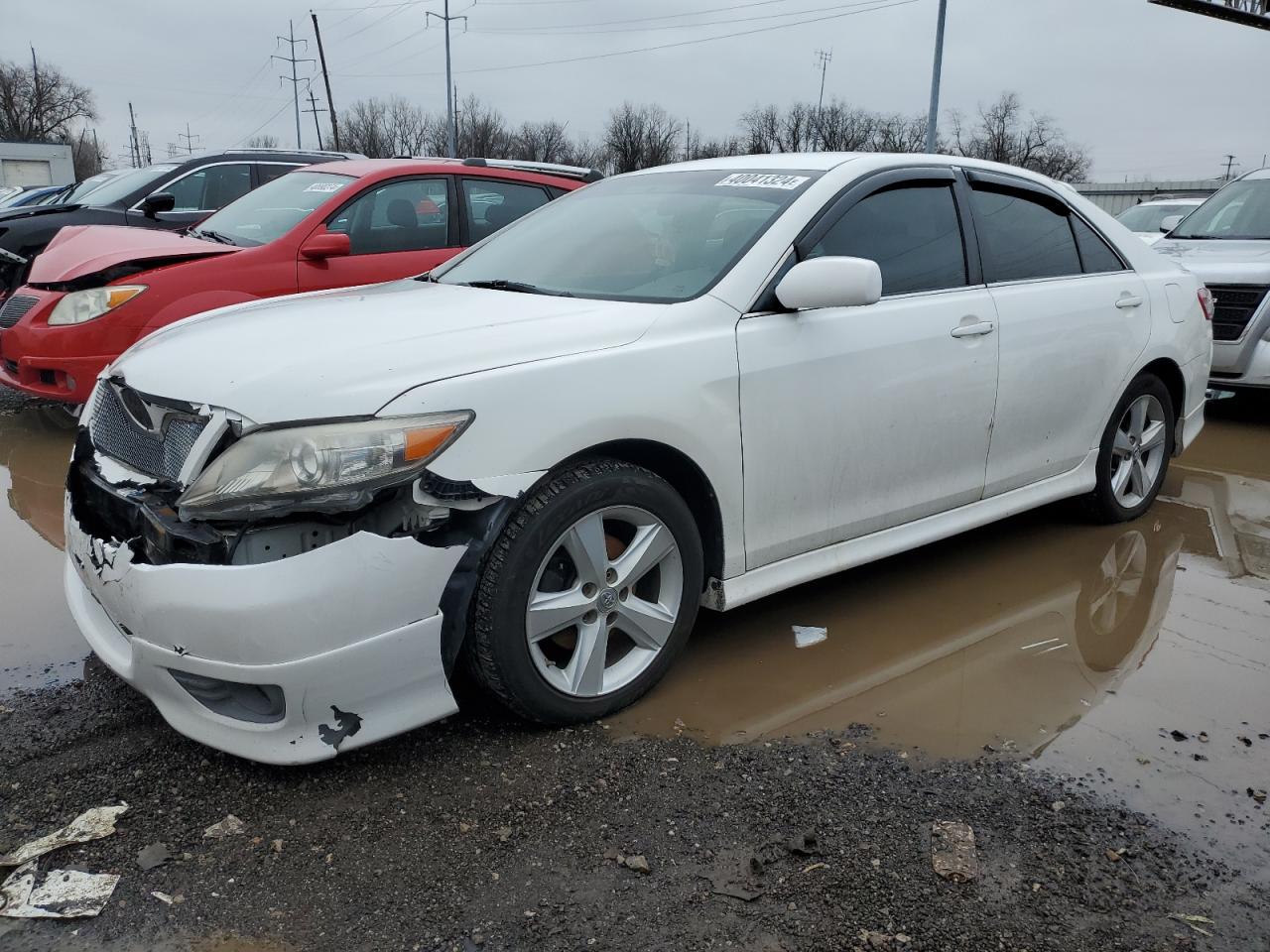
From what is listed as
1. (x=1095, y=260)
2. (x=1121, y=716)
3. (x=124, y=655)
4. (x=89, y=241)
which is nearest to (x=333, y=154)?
(x=89, y=241)

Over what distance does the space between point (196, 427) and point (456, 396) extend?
0.67m

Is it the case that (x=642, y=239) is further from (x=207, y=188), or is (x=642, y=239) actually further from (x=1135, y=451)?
(x=207, y=188)

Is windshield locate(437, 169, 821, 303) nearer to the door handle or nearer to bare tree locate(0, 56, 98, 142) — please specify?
the door handle

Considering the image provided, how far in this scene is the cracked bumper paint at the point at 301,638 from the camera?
2.41 metres

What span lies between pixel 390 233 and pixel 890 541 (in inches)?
162

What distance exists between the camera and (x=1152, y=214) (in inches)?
531

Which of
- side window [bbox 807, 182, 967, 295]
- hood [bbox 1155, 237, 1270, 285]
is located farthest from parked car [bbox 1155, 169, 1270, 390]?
side window [bbox 807, 182, 967, 295]

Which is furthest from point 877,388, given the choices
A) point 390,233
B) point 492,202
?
point 492,202

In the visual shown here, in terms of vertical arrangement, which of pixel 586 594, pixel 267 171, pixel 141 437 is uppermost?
pixel 267 171

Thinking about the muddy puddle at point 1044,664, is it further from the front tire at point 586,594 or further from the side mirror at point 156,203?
the side mirror at point 156,203

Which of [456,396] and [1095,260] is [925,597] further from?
[456,396]

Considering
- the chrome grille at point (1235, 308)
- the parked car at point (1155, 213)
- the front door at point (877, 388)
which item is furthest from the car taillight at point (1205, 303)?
the parked car at point (1155, 213)

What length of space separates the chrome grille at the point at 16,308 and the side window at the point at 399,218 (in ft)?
5.90

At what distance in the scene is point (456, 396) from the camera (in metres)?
2.59
